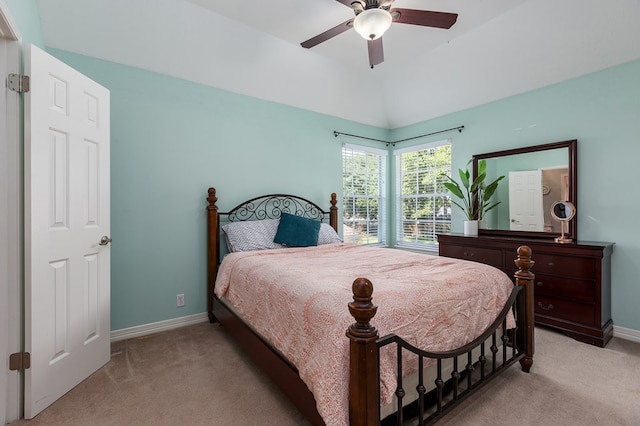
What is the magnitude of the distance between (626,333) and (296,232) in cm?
324

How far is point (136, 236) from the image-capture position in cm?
281

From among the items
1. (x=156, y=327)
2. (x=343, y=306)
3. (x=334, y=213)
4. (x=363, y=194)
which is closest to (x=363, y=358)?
(x=343, y=306)

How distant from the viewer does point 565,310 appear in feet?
9.02

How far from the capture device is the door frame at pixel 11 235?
→ 1.62 metres

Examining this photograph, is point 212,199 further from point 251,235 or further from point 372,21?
point 372,21

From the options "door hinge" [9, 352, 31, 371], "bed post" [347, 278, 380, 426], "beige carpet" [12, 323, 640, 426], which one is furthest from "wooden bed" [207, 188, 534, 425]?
"door hinge" [9, 352, 31, 371]

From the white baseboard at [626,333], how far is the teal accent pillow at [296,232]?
2.97m

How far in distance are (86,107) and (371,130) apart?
11.9 feet

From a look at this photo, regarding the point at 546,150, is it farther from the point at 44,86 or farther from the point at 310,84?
the point at 44,86

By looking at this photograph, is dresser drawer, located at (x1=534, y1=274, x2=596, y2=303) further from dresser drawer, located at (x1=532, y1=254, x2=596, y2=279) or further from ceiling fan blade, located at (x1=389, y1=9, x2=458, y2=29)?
ceiling fan blade, located at (x1=389, y1=9, x2=458, y2=29)

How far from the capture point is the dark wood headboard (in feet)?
10.1

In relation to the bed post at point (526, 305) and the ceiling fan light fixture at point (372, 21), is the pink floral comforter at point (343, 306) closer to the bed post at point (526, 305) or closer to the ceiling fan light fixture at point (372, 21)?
the bed post at point (526, 305)

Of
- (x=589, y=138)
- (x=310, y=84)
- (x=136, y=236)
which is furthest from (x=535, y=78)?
(x=136, y=236)

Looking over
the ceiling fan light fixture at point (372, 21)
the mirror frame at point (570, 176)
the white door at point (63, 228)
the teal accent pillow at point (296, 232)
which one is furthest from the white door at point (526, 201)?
the white door at point (63, 228)
